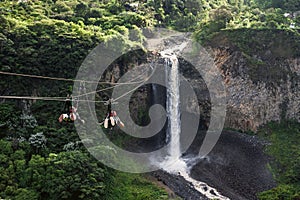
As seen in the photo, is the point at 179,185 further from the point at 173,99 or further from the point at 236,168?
the point at 173,99

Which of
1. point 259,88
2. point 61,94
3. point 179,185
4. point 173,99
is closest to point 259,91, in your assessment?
point 259,88

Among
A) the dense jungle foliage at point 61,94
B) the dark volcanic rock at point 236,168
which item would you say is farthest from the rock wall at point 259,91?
the dark volcanic rock at point 236,168

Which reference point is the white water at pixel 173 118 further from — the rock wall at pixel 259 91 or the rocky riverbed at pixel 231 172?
the rock wall at pixel 259 91

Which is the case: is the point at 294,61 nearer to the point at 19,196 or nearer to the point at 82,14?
the point at 82,14

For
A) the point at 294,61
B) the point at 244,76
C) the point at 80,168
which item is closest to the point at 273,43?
the point at 294,61

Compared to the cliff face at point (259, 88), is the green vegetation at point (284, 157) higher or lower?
lower
